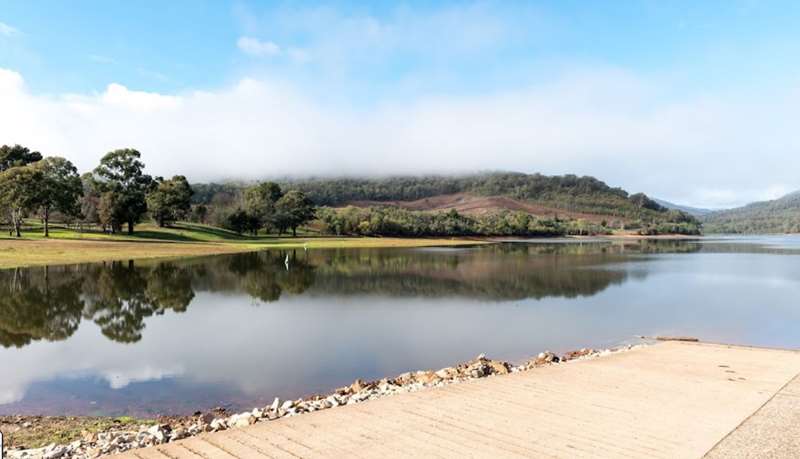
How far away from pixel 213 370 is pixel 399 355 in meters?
5.81

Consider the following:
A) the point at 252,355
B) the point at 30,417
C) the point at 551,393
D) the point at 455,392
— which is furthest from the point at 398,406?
the point at 252,355

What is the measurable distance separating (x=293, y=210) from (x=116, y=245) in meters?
56.4

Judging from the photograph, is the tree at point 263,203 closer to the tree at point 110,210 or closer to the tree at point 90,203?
the tree at point 90,203

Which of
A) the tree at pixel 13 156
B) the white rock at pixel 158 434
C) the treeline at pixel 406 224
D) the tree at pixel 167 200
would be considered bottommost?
the white rock at pixel 158 434

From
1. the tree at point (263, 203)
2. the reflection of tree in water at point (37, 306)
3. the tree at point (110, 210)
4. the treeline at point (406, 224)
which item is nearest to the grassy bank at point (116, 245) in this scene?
the tree at point (110, 210)

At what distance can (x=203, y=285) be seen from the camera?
38.8 m

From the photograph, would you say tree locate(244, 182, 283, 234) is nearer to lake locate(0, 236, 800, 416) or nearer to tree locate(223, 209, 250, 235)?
tree locate(223, 209, 250, 235)

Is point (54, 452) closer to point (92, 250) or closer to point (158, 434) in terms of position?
point (158, 434)

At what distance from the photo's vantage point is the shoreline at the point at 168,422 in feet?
28.2

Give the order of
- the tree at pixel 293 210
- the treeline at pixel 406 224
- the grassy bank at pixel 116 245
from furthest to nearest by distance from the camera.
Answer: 1. the treeline at pixel 406 224
2. the tree at pixel 293 210
3. the grassy bank at pixel 116 245

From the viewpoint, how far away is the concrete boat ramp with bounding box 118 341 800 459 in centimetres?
793

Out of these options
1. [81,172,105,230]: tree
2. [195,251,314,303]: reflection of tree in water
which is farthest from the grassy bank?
[195,251,314,303]: reflection of tree in water

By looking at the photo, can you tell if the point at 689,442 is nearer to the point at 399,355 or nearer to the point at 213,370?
the point at 399,355

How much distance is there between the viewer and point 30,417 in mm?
11648
